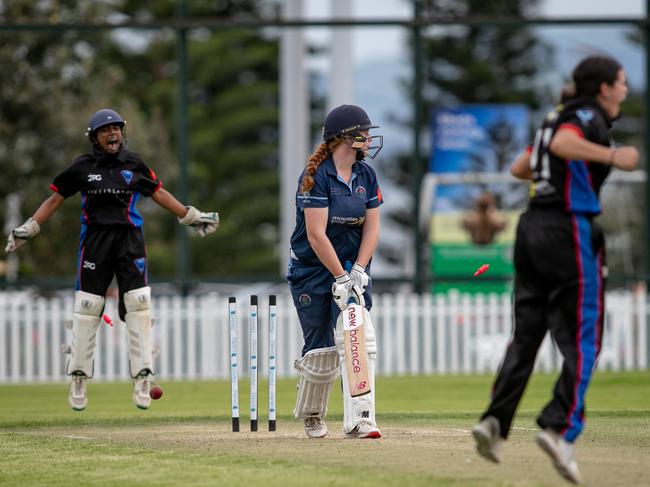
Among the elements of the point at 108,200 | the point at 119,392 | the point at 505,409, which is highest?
the point at 108,200

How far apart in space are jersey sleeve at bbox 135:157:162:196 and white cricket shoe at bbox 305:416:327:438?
2609mm

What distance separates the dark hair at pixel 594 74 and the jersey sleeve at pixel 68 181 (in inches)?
194

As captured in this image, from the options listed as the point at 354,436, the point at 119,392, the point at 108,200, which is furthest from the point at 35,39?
the point at 354,436

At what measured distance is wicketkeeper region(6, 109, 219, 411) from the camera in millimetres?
11055

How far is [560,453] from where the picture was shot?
6.89 meters

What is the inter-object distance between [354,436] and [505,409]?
2061mm

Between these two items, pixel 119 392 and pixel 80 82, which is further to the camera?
pixel 80 82

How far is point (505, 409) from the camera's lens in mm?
7371

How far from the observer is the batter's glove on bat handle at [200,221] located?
11508 millimetres

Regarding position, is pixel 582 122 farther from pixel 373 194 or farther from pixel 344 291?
pixel 373 194

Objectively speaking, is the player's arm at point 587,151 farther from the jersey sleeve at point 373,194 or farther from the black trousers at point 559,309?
the jersey sleeve at point 373,194

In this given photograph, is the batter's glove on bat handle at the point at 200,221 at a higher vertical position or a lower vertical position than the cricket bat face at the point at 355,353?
higher

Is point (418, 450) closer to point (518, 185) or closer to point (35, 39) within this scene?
point (35, 39)

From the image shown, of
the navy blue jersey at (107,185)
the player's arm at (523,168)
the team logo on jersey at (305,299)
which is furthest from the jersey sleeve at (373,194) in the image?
the navy blue jersey at (107,185)
